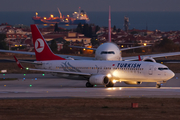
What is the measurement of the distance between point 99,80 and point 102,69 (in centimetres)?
233

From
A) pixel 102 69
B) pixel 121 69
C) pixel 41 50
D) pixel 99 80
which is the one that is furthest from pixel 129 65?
pixel 41 50

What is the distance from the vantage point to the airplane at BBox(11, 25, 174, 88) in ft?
119

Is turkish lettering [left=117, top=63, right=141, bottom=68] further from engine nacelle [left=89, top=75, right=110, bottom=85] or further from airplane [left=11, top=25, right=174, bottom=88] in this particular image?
engine nacelle [left=89, top=75, right=110, bottom=85]

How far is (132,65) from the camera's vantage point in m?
37.6

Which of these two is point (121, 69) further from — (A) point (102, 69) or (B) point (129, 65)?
(A) point (102, 69)

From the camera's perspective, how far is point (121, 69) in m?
37.8

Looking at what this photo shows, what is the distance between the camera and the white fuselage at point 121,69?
118ft

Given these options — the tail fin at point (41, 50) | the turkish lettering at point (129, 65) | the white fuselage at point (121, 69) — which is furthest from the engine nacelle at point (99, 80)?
the tail fin at point (41, 50)

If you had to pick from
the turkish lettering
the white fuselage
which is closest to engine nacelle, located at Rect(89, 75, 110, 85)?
the white fuselage

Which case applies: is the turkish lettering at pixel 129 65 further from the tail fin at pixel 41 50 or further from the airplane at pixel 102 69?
the tail fin at pixel 41 50

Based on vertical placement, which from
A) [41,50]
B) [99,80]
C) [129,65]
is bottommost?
[99,80]
